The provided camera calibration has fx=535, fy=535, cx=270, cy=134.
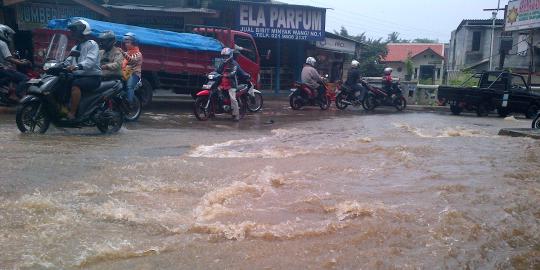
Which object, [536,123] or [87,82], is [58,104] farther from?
[536,123]

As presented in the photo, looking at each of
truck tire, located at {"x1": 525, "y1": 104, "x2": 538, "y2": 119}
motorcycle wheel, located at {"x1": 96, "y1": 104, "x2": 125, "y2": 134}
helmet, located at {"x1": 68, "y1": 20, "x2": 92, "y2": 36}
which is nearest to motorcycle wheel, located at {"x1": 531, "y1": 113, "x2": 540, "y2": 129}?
truck tire, located at {"x1": 525, "y1": 104, "x2": 538, "y2": 119}

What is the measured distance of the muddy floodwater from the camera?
351 cm

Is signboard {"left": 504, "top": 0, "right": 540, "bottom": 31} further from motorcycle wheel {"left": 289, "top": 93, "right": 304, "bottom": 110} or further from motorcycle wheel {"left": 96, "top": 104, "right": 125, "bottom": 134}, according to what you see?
motorcycle wheel {"left": 96, "top": 104, "right": 125, "bottom": 134}

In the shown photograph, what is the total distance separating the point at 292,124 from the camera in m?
11.1

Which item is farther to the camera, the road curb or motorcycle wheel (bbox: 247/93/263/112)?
motorcycle wheel (bbox: 247/93/263/112)

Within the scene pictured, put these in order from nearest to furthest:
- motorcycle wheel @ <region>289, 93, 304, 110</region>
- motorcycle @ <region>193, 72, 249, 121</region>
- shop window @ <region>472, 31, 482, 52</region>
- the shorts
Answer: the shorts → motorcycle @ <region>193, 72, 249, 121</region> → motorcycle wheel @ <region>289, 93, 304, 110</region> → shop window @ <region>472, 31, 482, 52</region>

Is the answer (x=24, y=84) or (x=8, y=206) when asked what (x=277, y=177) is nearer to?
(x=8, y=206)

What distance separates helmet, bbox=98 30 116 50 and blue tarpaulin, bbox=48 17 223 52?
2384mm

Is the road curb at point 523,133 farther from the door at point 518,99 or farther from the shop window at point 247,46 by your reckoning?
the shop window at point 247,46

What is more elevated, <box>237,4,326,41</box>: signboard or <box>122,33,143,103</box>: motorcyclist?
<box>237,4,326,41</box>: signboard

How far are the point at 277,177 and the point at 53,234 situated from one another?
261 centimetres

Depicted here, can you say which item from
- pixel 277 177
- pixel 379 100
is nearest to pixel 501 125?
pixel 379 100

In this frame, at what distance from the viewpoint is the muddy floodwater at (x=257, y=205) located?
3510 millimetres

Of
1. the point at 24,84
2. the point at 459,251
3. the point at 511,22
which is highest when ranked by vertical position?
the point at 511,22
